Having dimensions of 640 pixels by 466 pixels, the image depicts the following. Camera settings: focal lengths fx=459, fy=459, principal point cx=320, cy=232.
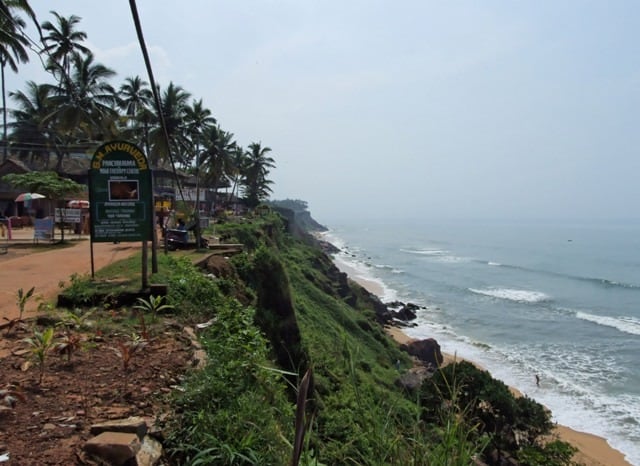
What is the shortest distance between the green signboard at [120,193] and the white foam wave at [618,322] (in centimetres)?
3363

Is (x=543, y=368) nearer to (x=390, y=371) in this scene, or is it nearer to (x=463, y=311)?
(x=390, y=371)

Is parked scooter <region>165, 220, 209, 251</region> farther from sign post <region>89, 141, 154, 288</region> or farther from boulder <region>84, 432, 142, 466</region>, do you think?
boulder <region>84, 432, 142, 466</region>

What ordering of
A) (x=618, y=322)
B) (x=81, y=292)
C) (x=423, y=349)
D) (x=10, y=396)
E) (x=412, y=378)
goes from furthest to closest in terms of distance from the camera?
(x=618, y=322) → (x=423, y=349) → (x=412, y=378) → (x=81, y=292) → (x=10, y=396)

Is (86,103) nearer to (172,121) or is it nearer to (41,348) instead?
(172,121)

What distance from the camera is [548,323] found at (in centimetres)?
3306

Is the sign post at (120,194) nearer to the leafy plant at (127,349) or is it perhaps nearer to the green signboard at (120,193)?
the green signboard at (120,193)

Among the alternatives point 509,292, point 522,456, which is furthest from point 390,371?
point 509,292

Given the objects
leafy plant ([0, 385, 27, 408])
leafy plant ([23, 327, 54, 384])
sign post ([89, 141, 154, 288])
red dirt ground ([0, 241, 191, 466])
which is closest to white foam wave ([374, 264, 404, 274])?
sign post ([89, 141, 154, 288])

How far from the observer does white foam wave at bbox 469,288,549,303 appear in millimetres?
41362

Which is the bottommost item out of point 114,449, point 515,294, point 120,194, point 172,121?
point 515,294

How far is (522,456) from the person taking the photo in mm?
11078

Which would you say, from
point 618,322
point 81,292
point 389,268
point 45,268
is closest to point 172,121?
point 45,268

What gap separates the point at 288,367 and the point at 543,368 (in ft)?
60.8

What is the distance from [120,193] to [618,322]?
3682cm
